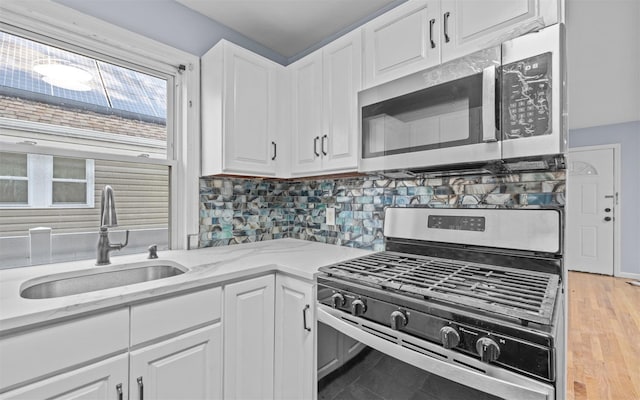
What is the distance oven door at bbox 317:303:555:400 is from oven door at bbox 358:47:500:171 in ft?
2.31

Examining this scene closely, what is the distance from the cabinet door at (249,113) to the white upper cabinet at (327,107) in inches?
6.5

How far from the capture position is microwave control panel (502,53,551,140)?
1.00 m

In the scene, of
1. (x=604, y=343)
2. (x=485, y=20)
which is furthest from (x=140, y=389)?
(x=604, y=343)

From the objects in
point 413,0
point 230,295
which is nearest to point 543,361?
point 230,295

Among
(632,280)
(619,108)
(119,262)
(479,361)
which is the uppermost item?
(619,108)

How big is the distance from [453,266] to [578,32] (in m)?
2.27

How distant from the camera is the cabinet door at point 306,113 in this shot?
1841 millimetres

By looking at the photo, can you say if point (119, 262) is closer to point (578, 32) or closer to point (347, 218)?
point (347, 218)

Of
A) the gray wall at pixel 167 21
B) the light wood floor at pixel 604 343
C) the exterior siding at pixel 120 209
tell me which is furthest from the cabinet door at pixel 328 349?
the gray wall at pixel 167 21

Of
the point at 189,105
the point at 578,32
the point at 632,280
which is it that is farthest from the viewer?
the point at 632,280

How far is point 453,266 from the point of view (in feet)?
4.45

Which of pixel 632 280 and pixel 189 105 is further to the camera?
pixel 632 280

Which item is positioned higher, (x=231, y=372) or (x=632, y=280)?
(x=231, y=372)

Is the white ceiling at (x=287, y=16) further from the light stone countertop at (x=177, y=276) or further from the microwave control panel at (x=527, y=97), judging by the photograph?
the light stone countertop at (x=177, y=276)
